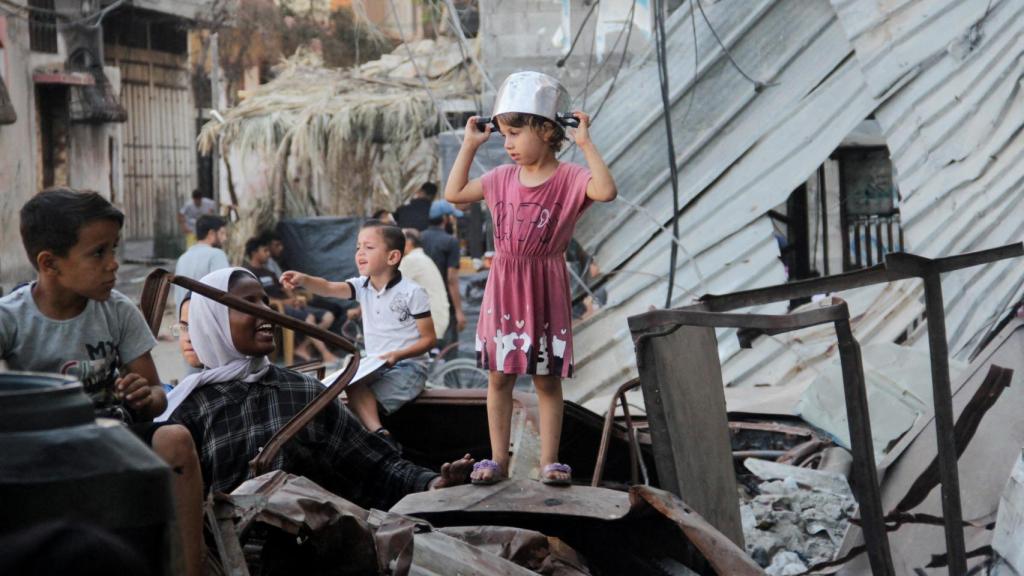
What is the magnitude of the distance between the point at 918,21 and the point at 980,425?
374 cm

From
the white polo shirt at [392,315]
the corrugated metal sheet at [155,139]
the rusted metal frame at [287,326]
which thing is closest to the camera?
the rusted metal frame at [287,326]

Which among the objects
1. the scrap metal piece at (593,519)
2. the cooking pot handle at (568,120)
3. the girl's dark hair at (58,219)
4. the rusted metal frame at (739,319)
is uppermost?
the cooking pot handle at (568,120)

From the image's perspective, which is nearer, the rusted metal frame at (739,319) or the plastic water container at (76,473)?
the plastic water container at (76,473)

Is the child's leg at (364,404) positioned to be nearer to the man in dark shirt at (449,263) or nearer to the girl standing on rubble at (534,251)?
the girl standing on rubble at (534,251)

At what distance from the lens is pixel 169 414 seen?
14.5ft

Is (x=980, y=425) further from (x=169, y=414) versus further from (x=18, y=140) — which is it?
(x=18, y=140)

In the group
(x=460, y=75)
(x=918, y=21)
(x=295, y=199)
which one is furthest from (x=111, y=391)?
(x=295, y=199)

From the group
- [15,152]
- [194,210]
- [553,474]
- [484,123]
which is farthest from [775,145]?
[194,210]

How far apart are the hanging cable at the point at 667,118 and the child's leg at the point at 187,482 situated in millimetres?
5791

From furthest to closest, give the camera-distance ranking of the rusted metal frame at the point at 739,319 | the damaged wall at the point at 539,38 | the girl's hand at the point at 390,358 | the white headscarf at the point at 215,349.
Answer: the damaged wall at the point at 539,38 → the girl's hand at the point at 390,358 → the white headscarf at the point at 215,349 → the rusted metal frame at the point at 739,319

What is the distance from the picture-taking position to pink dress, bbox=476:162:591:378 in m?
4.98

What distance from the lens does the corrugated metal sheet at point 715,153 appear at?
28.3ft

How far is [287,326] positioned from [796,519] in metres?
2.61

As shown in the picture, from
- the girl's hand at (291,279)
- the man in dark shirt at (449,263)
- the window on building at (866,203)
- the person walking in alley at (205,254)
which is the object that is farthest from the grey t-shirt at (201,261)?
the window on building at (866,203)
